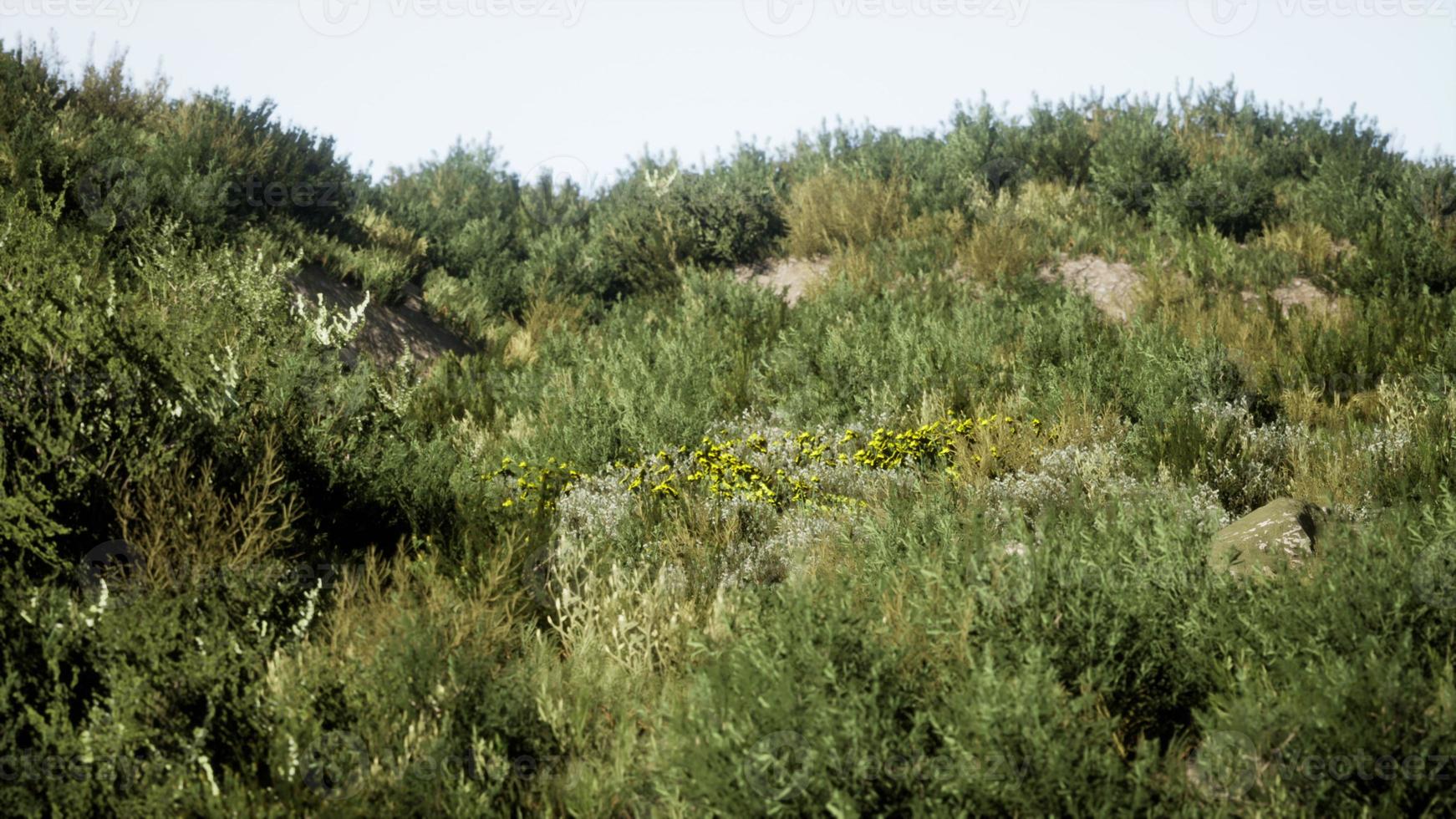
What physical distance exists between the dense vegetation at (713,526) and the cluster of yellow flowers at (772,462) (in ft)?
0.15

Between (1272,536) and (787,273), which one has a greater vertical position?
(787,273)

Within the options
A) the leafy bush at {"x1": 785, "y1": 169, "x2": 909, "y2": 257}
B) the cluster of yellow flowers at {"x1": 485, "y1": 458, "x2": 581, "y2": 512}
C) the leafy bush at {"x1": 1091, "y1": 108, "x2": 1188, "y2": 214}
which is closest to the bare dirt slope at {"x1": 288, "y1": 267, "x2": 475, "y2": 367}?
the cluster of yellow flowers at {"x1": 485, "y1": 458, "x2": 581, "y2": 512}

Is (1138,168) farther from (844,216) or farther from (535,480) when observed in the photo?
(535,480)

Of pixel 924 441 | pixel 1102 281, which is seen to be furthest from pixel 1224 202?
pixel 924 441

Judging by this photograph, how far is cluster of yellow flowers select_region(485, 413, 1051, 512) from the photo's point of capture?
6.64 metres

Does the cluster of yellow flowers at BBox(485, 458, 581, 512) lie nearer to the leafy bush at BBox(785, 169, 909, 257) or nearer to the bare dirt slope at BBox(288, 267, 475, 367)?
the bare dirt slope at BBox(288, 267, 475, 367)

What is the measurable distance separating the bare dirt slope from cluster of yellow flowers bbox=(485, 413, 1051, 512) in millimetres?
3859

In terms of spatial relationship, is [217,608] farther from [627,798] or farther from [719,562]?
[719,562]

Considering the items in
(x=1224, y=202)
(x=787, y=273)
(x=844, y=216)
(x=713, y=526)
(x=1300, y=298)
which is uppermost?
(x=844, y=216)

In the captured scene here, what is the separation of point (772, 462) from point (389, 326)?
5613 millimetres

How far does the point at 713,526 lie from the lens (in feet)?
20.1

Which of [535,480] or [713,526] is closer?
[713,526]

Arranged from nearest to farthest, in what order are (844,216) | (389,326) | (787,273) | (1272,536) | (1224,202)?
1. (1272,536)
2. (389,326)
3. (1224,202)
4. (787,273)
5. (844,216)

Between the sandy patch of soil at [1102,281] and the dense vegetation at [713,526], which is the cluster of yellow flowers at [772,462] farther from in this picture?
the sandy patch of soil at [1102,281]
